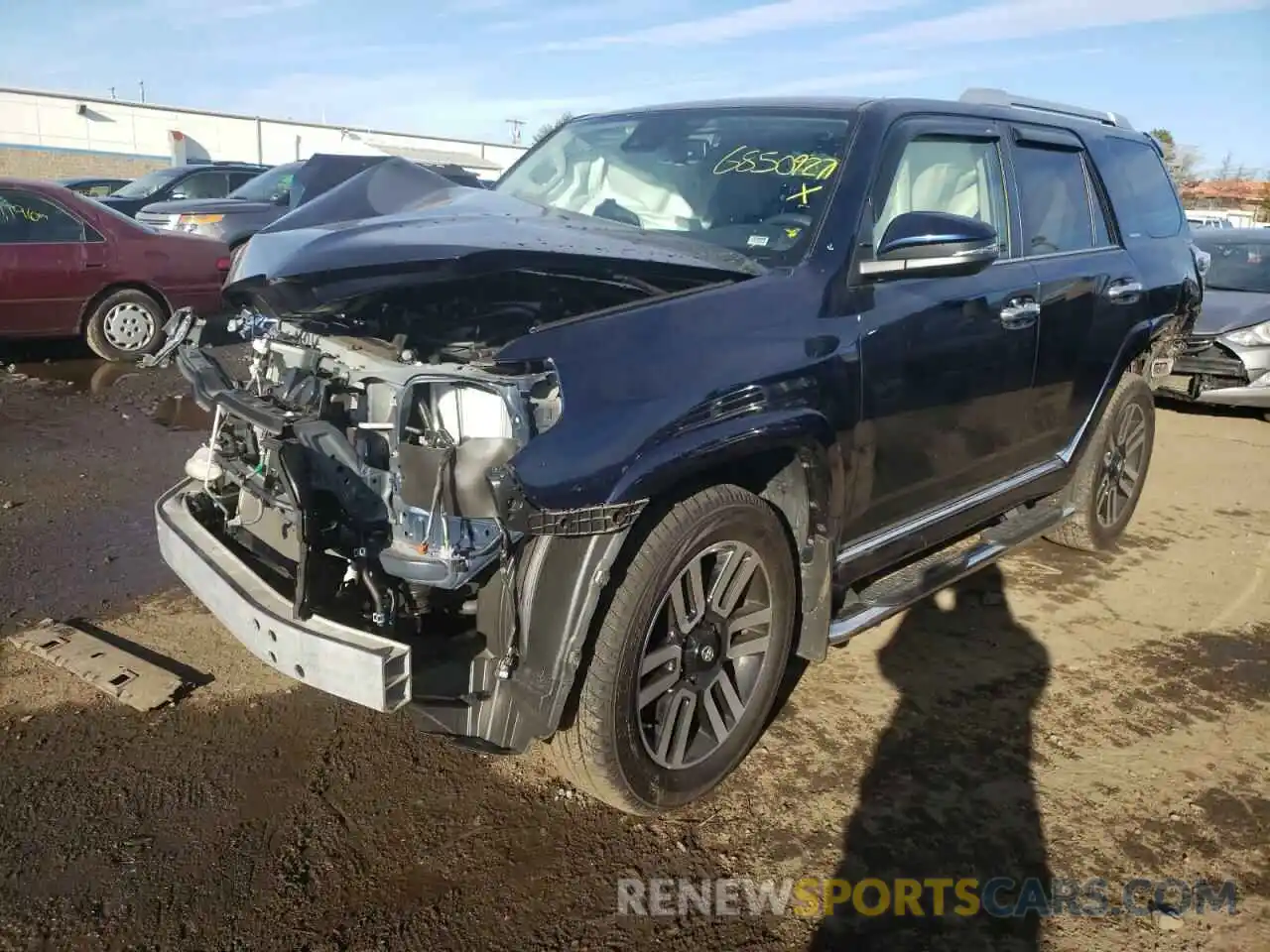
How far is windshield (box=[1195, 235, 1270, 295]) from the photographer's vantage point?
9.36 m

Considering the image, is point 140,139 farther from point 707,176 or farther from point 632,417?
point 632,417

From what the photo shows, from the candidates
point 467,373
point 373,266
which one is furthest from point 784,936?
point 373,266

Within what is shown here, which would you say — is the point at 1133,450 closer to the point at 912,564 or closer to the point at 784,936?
the point at 912,564

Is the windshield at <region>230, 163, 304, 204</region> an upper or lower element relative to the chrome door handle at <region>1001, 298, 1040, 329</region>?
upper

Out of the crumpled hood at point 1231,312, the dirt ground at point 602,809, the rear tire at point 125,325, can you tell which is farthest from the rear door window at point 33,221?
the crumpled hood at point 1231,312

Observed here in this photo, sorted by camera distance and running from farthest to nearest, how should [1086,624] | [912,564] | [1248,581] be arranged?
[1248,581], [1086,624], [912,564]

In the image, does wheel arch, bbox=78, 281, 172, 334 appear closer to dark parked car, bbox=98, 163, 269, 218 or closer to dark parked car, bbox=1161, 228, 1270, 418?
dark parked car, bbox=98, 163, 269, 218

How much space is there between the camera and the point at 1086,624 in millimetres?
4422

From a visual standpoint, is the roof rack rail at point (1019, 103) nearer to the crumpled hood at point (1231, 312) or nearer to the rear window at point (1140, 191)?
the rear window at point (1140, 191)

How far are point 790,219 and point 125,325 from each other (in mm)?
7637

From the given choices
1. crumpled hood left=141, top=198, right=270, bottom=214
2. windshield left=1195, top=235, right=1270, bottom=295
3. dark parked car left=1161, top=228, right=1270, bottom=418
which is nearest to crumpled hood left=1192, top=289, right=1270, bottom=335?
dark parked car left=1161, top=228, right=1270, bottom=418

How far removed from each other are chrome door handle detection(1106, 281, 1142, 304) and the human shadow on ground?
1.59 m

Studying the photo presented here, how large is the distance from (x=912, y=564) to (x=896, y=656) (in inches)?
15.8

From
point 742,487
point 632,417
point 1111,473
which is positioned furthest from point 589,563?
point 1111,473
